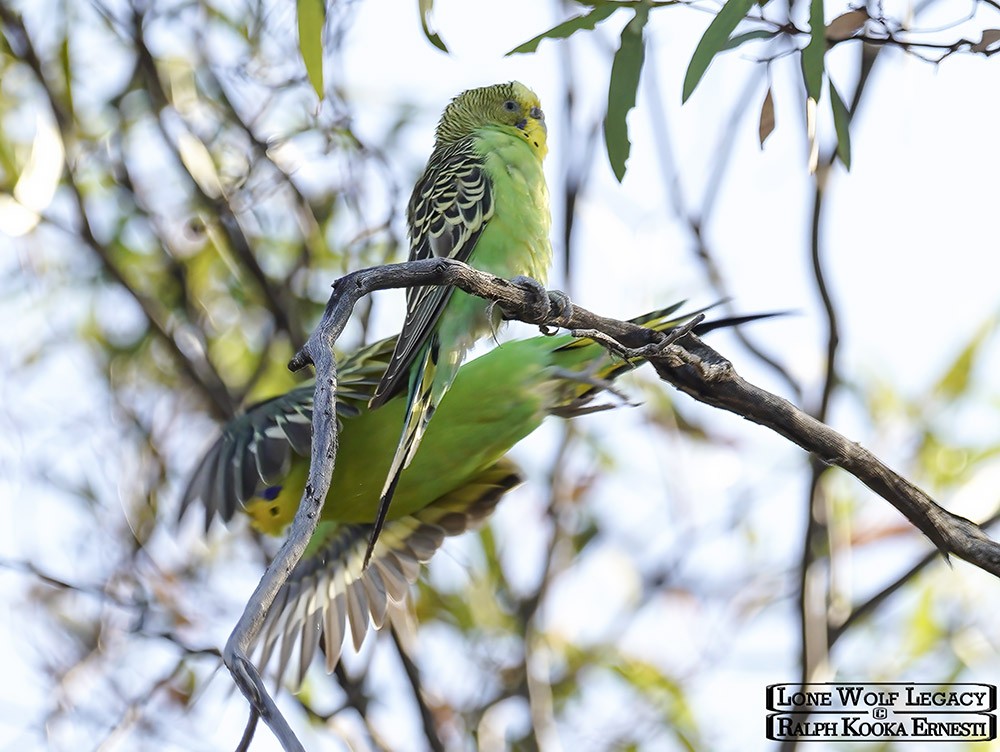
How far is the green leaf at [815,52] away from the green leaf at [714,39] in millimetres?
116

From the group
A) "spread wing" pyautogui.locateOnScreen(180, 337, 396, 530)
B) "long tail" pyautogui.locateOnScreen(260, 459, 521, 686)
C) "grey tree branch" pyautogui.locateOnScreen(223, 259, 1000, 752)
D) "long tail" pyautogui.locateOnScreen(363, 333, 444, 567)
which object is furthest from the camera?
"long tail" pyautogui.locateOnScreen(260, 459, 521, 686)

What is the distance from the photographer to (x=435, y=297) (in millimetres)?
2404

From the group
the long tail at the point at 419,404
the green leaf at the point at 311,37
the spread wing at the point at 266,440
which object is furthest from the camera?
the spread wing at the point at 266,440

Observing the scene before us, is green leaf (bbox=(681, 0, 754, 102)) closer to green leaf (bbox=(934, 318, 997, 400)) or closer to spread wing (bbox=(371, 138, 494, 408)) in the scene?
spread wing (bbox=(371, 138, 494, 408))

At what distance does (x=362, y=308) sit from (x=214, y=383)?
1.66ft

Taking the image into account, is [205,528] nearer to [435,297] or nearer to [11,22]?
[435,297]

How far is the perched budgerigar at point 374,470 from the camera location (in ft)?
8.39

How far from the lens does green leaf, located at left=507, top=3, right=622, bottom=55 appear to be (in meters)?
2.07

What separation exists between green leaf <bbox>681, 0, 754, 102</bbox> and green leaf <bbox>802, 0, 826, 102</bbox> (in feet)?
0.38

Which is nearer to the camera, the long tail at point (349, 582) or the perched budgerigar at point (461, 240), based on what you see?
the perched budgerigar at point (461, 240)

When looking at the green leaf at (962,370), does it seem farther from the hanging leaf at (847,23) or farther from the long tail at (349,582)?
the hanging leaf at (847,23)

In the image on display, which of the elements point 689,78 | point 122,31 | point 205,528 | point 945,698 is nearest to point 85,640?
point 205,528

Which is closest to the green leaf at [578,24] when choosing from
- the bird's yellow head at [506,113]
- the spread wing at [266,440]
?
the bird's yellow head at [506,113]

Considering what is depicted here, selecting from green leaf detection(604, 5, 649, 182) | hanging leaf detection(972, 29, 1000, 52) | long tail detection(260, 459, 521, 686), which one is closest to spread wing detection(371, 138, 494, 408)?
green leaf detection(604, 5, 649, 182)
